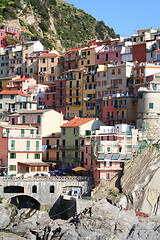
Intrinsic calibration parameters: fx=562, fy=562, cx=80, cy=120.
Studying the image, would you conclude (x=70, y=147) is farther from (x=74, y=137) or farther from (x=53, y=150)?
(x=53, y=150)

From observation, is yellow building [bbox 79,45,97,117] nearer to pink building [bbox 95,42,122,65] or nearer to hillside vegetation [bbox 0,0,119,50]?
pink building [bbox 95,42,122,65]

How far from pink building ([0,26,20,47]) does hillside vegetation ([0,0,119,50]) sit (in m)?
2.92

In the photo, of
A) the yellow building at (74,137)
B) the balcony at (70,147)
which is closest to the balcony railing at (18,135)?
the balcony at (70,147)

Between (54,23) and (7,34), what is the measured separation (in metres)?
27.2

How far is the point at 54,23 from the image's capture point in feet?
493

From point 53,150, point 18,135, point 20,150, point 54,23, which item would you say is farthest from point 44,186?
point 54,23

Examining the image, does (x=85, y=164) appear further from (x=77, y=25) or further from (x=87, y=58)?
(x=77, y=25)

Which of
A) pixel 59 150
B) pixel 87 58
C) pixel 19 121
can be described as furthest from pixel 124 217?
pixel 87 58

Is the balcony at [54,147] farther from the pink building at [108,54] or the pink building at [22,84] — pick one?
the pink building at [108,54]

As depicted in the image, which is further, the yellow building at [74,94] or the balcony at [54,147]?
the yellow building at [74,94]

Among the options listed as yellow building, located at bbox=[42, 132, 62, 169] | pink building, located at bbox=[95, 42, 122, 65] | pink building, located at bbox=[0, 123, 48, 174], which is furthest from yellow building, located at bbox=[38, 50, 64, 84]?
pink building, located at bbox=[0, 123, 48, 174]

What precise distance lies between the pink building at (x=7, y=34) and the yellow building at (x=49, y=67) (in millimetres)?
18945

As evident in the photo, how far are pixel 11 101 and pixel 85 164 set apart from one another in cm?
2402

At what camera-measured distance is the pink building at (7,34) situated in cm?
12262
